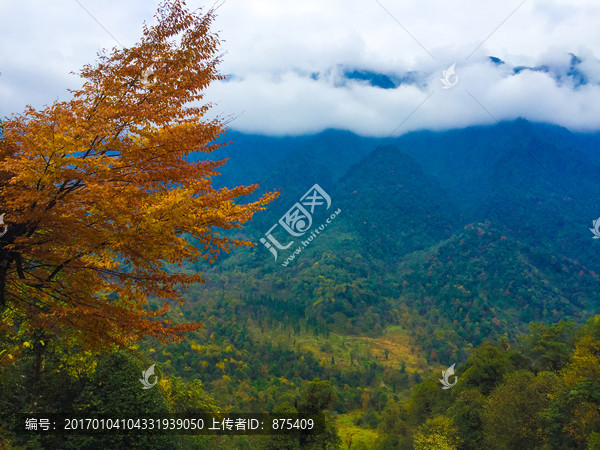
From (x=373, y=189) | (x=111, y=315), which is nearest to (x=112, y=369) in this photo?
(x=111, y=315)

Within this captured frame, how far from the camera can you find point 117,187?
15.1ft

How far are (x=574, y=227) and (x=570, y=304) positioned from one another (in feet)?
117

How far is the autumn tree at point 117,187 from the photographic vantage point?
179 inches

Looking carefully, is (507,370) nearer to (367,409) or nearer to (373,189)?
(367,409)

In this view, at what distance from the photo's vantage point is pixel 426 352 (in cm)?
8600

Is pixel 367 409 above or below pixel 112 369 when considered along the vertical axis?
below

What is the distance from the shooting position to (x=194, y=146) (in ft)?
17.7

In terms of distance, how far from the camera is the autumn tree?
454 cm

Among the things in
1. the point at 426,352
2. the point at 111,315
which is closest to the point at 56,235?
the point at 111,315

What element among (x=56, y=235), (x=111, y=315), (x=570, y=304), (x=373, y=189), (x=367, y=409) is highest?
(x=373, y=189)

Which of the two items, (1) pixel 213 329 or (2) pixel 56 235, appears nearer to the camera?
(2) pixel 56 235

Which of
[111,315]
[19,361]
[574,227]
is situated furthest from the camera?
[574,227]

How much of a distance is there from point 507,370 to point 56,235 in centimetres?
3569

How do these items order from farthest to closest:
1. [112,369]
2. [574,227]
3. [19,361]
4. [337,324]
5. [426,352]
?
[574,227]
[337,324]
[426,352]
[112,369]
[19,361]
